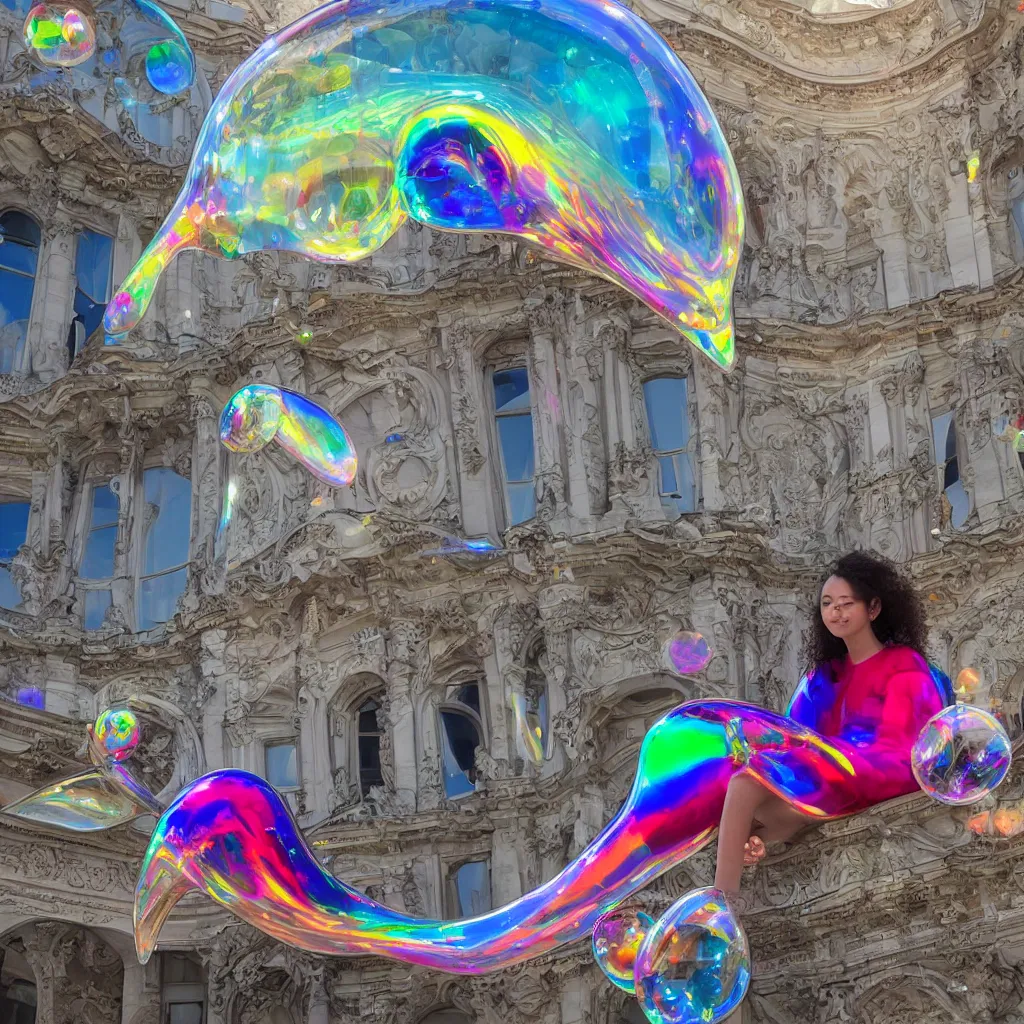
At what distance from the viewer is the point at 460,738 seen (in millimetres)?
22281

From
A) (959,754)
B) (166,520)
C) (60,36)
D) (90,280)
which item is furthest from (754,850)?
(90,280)

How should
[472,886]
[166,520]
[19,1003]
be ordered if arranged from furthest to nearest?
[166,520] → [472,886] → [19,1003]

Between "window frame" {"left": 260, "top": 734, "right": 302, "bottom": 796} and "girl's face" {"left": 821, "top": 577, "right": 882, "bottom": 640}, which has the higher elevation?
"window frame" {"left": 260, "top": 734, "right": 302, "bottom": 796}

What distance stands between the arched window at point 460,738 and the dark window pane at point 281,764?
1.85 meters

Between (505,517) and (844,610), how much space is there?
1616 centimetres

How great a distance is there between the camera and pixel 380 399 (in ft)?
80.5

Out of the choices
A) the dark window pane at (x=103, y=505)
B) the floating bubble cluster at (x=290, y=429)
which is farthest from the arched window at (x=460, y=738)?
the dark window pane at (x=103, y=505)

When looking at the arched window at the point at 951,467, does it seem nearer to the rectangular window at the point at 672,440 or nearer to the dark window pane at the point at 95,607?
the rectangular window at the point at 672,440

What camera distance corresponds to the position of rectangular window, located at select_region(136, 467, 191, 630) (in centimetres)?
2458

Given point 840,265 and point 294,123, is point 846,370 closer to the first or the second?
point 840,265

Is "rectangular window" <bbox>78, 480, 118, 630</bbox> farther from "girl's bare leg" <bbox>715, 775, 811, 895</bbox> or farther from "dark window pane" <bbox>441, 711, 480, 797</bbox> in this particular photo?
"girl's bare leg" <bbox>715, 775, 811, 895</bbox>

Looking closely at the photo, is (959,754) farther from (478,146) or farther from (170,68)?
(170,68)

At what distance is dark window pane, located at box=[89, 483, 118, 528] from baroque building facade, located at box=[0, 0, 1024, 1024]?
0.07 meters

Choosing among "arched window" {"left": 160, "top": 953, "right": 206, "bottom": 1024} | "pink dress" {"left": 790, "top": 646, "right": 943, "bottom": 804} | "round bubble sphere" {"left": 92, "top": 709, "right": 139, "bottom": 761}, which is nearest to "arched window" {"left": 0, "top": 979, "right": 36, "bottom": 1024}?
"arched window" {"left": 160, "top": 953, "right": 206, "bottom": 1024}
